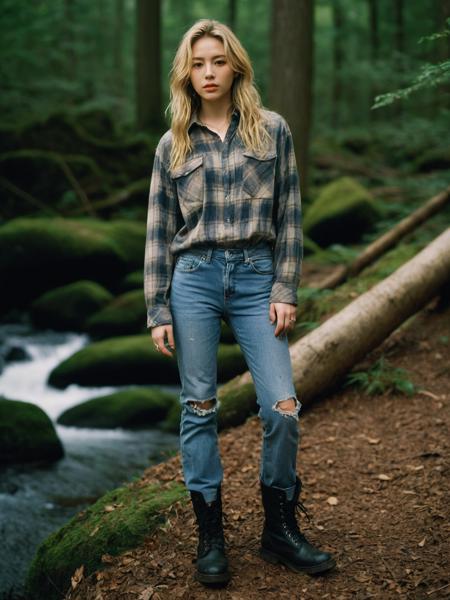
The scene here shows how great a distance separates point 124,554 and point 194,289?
66.0 inches

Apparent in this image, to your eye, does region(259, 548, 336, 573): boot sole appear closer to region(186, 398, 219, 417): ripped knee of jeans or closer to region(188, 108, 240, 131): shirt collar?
region(186, 398, 219, 417): ripped knee of jeans

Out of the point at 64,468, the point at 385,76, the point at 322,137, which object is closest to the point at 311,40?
the point at 385,76

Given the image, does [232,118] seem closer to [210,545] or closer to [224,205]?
[224,205]

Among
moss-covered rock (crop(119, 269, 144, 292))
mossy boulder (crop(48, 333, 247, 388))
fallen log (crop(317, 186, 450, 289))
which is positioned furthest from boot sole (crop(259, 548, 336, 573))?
moss-covered rock (crop(119, 269, 144, 292))

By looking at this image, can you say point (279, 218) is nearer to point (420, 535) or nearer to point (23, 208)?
point (420, 535)

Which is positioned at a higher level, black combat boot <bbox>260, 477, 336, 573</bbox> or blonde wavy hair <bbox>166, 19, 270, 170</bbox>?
blonde wavy hair <bbox>166, 19, 270, 170</bbox>

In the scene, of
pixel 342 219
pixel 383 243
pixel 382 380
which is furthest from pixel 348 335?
pixel 342 219

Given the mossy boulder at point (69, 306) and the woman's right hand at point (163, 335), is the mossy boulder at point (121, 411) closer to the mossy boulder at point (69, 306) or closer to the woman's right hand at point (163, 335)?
the mossy boulder at point (69, 306)

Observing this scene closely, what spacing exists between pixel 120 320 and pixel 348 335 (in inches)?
215

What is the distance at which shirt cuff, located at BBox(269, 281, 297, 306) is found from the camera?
311cm

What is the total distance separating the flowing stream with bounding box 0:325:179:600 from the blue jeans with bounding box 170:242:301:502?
205 centimetres

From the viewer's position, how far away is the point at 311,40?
435 inches

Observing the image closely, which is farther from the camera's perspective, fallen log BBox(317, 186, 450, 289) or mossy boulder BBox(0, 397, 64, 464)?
fallen log BBox(317, 186, 450, 289)

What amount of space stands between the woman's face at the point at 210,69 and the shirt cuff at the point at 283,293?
977 mm
